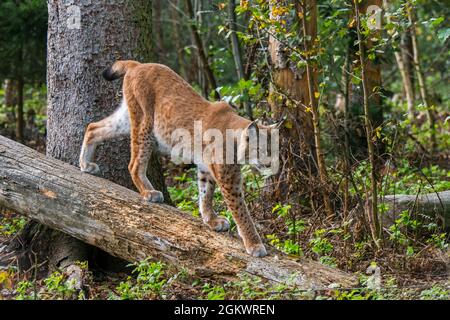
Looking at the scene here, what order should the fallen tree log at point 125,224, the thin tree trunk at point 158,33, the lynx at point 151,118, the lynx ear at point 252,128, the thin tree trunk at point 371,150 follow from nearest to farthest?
the fallen tree log at point 125,224 → the lynx ear at point 252,128 → the thin tree trunk at point 371,150 → the lynx at point 151,118 → the thin tree trunk at point 158,33

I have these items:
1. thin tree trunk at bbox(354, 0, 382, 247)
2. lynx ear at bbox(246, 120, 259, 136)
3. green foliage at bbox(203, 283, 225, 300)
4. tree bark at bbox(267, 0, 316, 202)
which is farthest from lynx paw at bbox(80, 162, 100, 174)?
thin tree trunk at bbox(354, 0, 382, 247)

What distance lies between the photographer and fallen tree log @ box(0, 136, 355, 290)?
5656mm

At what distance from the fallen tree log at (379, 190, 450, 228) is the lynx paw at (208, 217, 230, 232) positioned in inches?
66.6

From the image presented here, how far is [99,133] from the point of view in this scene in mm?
6703

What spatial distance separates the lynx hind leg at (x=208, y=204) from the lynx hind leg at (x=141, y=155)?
0.47 m

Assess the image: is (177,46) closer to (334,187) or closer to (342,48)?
(342,48)

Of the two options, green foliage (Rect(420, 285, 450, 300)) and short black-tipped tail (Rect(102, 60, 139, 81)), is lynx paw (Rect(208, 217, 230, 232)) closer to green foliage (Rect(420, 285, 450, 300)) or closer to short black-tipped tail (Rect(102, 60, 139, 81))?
short black-tipped tail (Rect(102, 60, 139, 81))

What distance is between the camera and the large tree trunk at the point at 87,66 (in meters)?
6.79

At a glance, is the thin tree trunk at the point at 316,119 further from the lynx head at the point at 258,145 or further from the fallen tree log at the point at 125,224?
the fallen tree log at the point at 125,224

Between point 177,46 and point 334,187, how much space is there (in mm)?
7524

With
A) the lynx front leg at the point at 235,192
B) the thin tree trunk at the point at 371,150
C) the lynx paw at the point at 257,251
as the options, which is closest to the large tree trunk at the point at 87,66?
the lynx front leg at the point at 235,192

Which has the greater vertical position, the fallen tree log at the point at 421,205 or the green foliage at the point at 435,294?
the fallen tree log at the point at 421,205

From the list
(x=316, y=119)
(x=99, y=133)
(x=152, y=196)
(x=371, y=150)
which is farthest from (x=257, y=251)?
(x=99, y=133)

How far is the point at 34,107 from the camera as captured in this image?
13.7m
